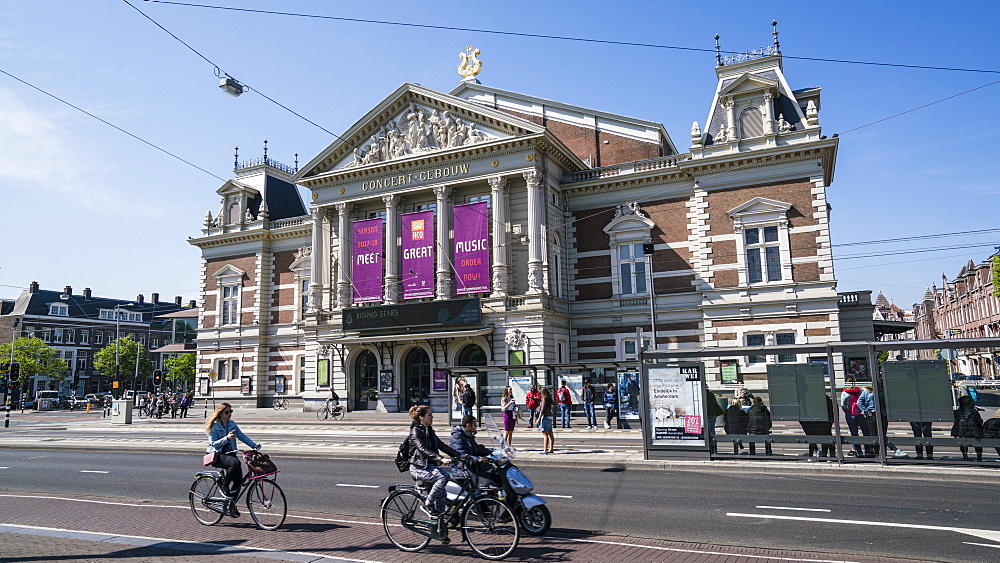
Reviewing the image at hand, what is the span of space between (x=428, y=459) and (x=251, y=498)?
3232mm

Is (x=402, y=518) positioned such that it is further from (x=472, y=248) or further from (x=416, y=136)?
(x=416, y=136)

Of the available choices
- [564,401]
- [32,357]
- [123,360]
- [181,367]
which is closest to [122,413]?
[564,401]

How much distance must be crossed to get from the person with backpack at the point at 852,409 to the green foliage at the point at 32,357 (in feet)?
270

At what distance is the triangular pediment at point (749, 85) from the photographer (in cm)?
3288

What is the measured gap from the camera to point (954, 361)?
50.0ft

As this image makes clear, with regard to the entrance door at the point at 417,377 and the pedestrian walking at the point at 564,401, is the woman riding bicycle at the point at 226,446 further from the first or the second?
the entrance door at the point at 417,377

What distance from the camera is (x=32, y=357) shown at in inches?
2874

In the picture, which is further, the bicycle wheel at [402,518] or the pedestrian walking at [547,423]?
the pedestrian walking at [547,423]

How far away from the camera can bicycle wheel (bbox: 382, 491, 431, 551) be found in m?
8.47

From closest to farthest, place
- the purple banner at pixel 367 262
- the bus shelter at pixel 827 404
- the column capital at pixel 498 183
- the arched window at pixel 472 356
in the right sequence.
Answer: the bus shelter at pixel 827 404, the column capital at pixel 498 183, the arched window at pixel 472 356, the purple banner at pixel 367 262

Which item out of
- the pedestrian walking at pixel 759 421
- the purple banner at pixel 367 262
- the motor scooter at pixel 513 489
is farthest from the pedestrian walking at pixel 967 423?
the purple banner at pixel 367 262

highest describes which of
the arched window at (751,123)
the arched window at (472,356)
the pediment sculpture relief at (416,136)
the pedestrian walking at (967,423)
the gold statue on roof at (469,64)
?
the gold statue on roof at (469,64)

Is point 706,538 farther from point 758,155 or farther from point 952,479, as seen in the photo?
point 758,155

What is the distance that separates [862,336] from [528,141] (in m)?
20.4
